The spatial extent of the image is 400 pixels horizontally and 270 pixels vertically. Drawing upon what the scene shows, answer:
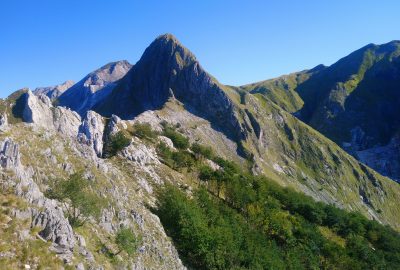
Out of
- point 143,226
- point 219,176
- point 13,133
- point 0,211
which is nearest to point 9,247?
point 0,211

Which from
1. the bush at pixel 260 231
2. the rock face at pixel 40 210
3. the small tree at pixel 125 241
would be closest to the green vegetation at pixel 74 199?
the rock face at pixel 40 210

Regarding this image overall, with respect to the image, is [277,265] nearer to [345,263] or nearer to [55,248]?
[345,263]

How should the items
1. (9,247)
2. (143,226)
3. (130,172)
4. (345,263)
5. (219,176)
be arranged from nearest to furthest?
1. (9,247)
2. (143,226)
3. (130,172)
4. (345,263)
5. (219,176)

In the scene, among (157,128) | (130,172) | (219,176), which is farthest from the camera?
(157,128)

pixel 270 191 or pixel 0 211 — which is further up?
pixel 0 211

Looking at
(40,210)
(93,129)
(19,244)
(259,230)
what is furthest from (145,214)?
(93,129)

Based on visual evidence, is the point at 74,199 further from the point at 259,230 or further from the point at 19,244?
the point at 259,230

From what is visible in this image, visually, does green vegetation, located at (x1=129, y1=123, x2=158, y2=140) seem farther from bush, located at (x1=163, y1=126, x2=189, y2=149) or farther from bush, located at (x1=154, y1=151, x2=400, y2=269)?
bush, located at (x1=154, y1=151, x2=400, y2=269)

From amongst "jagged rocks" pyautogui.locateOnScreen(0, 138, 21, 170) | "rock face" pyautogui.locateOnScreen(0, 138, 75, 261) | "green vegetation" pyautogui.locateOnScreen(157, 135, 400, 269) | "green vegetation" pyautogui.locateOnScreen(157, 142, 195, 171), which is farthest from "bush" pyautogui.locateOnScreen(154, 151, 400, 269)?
"jagged rocks" pyautogui.locateOnScreen(0, 138, 21, 170)
